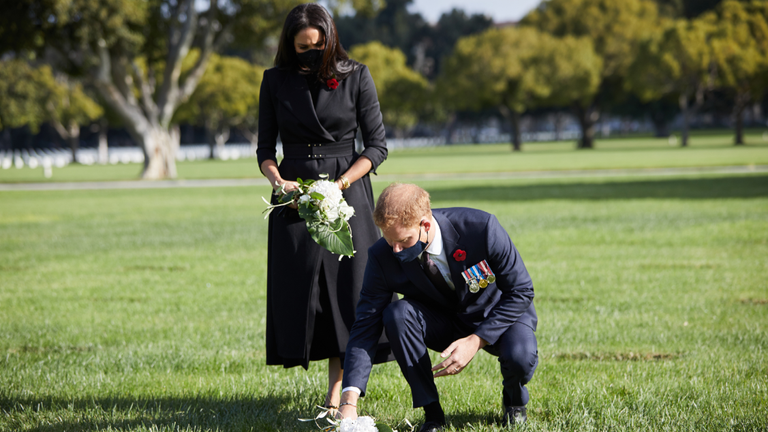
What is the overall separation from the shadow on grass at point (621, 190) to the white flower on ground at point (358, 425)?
44.7ft

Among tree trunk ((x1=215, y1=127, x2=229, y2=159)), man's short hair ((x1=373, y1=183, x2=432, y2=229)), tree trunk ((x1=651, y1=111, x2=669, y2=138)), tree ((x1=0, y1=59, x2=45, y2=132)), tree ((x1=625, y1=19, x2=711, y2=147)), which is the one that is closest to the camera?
man's short hair ((x1=373, y1=183, x2=432, y2=229))

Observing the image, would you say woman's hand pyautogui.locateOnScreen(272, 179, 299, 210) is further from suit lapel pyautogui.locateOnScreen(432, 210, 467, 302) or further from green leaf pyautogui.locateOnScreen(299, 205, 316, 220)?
suit lapel pyautogui.locateOnScreen(432, 210, 467, 302)

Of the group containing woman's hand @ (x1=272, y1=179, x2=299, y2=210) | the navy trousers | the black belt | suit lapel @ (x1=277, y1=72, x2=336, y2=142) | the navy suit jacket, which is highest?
suit lapel @ (x1=277, y1=72, x2=336, y2=142)

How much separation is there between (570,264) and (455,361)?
5624mm

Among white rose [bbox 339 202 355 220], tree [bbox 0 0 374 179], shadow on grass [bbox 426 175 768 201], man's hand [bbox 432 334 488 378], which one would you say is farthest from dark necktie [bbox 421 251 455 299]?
tree [bbox 0 0 374 179]

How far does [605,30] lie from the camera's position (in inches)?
2296

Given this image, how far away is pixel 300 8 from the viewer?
3418 millimetres

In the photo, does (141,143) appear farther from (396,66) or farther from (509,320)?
(396,66)

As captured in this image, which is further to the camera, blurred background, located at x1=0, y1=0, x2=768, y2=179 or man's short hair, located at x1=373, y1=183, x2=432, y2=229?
blurred background, located at x1=0, y1=0, x2=768, y2=179

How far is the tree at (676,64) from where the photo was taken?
156ft

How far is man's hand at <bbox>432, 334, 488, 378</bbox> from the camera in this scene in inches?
115

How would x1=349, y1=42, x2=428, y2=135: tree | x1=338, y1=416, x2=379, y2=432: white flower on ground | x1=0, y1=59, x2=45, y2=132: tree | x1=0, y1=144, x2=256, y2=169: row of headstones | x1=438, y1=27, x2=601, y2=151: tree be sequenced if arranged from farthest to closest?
x1=349, y1=42, x2=428, y2=135: tree < x1=0, y1=144, x2=256, y2=169: row of headstones < x1=438, y1=27, x2=601, y2=151: tree < x1=0, y1=59, x2=45, y2=132: tree < x1=338, y1=416, x2=379, y2=432: white flower on ground

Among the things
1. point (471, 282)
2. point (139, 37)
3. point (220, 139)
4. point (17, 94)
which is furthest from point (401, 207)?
point (220, 139)

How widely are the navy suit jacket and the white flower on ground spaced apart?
0.35 m
